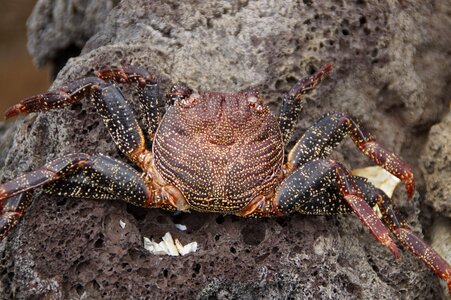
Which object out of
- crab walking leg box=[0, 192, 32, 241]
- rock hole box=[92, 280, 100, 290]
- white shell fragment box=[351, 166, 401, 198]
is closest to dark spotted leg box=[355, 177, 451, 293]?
white shell fragment box=[351, 166, 401, 198]

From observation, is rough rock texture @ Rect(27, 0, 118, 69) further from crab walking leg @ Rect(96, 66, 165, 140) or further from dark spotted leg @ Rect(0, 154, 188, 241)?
dark spotted leg @ Rect(0, 154, 188, 241)

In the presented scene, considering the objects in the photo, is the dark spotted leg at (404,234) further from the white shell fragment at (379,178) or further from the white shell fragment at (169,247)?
the white shell fragment at (169,247)

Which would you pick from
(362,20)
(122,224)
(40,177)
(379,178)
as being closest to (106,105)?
(40,177)

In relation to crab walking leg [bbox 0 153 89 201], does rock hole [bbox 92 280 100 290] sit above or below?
below

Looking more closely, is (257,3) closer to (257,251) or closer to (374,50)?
(374,50)

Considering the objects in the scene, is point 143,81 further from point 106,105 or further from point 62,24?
point 62,24
